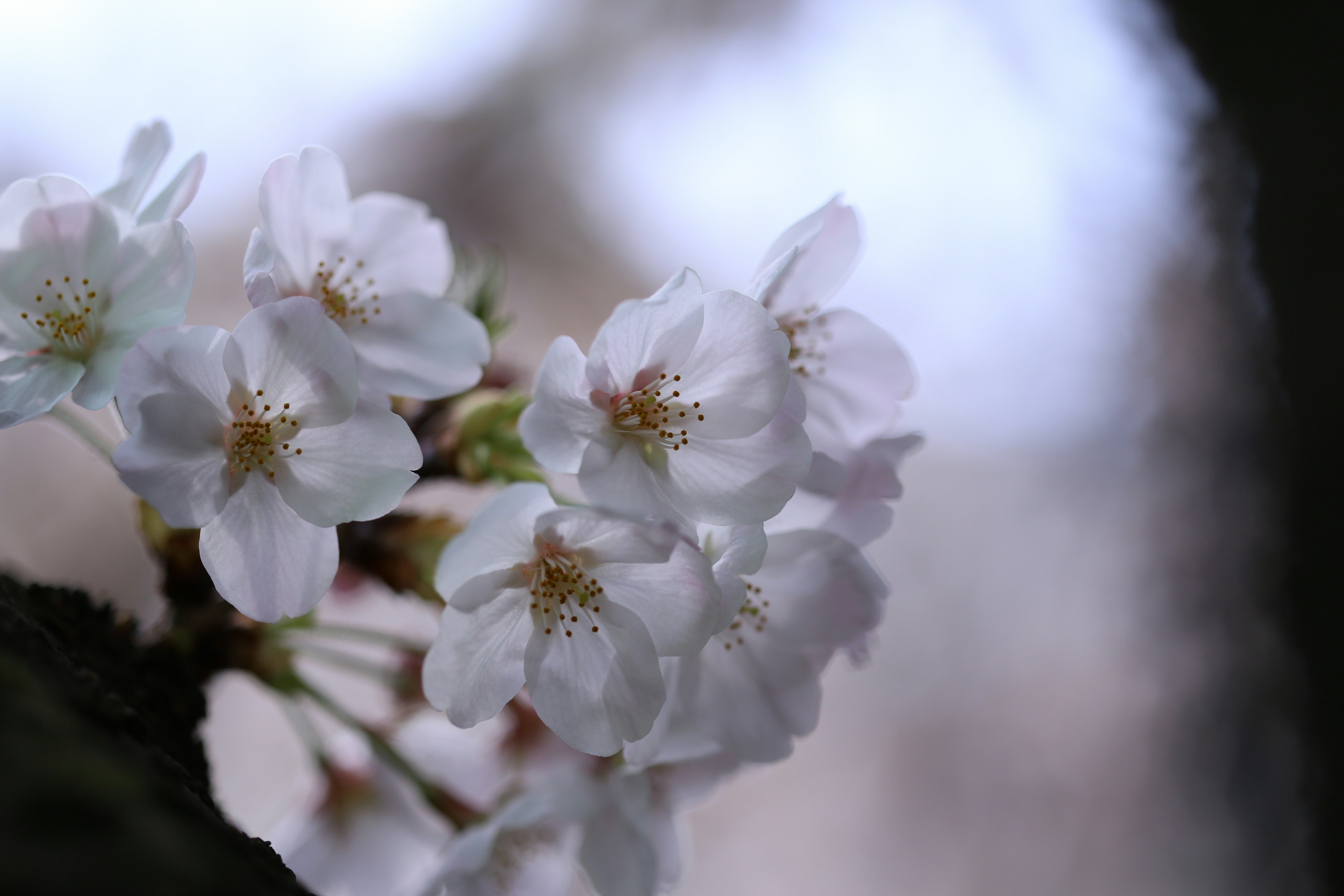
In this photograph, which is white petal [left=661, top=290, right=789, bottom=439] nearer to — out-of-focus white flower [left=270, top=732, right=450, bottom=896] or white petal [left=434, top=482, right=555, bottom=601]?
white petal [left=434, top=482, right=555, bottom=601]

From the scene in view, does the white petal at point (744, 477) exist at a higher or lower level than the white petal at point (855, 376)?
lower

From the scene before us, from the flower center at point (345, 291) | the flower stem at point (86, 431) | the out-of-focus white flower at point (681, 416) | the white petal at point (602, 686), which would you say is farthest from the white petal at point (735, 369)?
the flower stem at point (86, 431)

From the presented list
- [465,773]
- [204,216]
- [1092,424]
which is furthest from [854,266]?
[204,216]

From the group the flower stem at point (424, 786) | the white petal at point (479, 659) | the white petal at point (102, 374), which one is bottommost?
the flower stem at point (424, 786)

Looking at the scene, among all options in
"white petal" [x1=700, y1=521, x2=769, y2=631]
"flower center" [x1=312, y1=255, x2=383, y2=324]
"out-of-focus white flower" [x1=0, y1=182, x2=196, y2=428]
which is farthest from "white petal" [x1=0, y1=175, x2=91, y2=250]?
"white petal" [x1=700, y1=521, x2=769, y2=631]

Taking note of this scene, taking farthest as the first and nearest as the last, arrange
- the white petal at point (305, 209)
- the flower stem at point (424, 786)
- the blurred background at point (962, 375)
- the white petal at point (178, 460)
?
the blurred background at point (962, 375)
the flower stem at point (424, 786)
the white petal at point (305, 209)
the white petal at point (178, 460)

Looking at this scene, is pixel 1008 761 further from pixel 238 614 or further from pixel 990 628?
pixel 238 614

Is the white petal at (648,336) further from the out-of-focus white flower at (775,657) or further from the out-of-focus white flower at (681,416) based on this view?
the out-of-focus white flower at (775,657)
